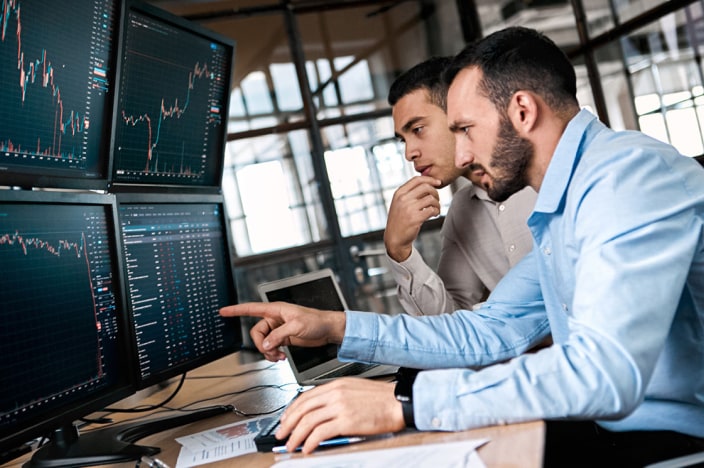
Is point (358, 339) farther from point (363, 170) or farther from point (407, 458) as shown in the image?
point (363, 170)

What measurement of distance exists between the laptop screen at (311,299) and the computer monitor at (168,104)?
0.33m

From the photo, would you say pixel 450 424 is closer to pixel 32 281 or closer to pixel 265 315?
pixel 265 315

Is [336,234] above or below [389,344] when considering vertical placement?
above

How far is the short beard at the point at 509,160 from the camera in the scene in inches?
52.4

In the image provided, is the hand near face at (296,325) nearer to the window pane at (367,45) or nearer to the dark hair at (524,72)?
the dark hair at (524,72)

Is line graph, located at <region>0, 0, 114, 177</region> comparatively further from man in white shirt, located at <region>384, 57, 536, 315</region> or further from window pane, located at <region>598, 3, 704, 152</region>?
window pane, located at <region>598, 3, 704, 152</region>

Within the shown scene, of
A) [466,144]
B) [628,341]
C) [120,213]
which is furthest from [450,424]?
[120,213]

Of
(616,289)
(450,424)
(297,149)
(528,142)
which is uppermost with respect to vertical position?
(297,149)

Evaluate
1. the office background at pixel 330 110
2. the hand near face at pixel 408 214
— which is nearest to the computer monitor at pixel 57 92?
the hand near face at pixel 408 214

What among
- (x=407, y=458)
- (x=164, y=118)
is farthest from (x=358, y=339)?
(x=164, y=118)

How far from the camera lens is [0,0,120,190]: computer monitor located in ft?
3.81

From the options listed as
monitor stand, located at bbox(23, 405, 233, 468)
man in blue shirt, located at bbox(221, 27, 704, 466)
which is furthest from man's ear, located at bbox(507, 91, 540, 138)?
monitor stand, located at bbox(23, 405, 233, 468)

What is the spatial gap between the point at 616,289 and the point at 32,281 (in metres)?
0.89

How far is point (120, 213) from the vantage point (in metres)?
1.39
